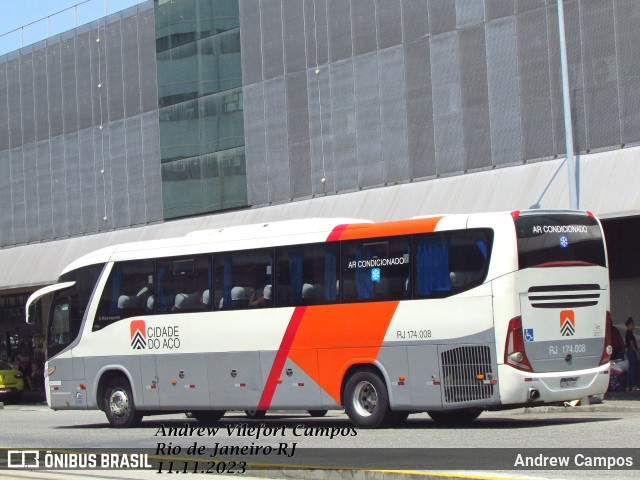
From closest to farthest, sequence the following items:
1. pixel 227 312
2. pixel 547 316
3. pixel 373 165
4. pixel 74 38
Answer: pixel 547 316 → pixel 227 312 → pixel 373 165 → pixel 74 38

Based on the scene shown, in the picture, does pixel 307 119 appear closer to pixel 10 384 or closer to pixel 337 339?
pixel 10 384

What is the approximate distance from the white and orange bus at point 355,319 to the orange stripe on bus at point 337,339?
23 mm

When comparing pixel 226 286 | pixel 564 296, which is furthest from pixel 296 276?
pixel 564 296

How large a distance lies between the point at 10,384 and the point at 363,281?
890 inches

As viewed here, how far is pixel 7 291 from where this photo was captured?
4747 centimetres

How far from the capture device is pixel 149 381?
71.1 ft

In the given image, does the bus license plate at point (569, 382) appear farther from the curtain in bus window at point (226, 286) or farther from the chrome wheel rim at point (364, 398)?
the curtain in bus window at point (226, 286)

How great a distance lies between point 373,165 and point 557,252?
14562 millimetres

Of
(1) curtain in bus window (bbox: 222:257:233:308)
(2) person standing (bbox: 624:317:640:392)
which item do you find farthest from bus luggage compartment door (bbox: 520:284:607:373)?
(2) person standing (bbox: 624:317:640:392)

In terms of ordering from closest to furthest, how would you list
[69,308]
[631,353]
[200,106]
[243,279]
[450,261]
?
[450,261] < [243,279] < [69,308] < [631,353] < [200,106]

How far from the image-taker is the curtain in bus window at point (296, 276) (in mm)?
19328

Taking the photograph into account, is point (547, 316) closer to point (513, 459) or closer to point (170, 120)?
point (513, 459)

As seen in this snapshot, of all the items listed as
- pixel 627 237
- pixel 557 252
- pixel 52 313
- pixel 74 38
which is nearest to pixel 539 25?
pixel 627 237

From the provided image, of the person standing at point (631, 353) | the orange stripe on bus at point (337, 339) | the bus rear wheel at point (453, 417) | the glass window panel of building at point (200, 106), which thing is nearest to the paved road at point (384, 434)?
the bus rear wheel at point (453, 417)
